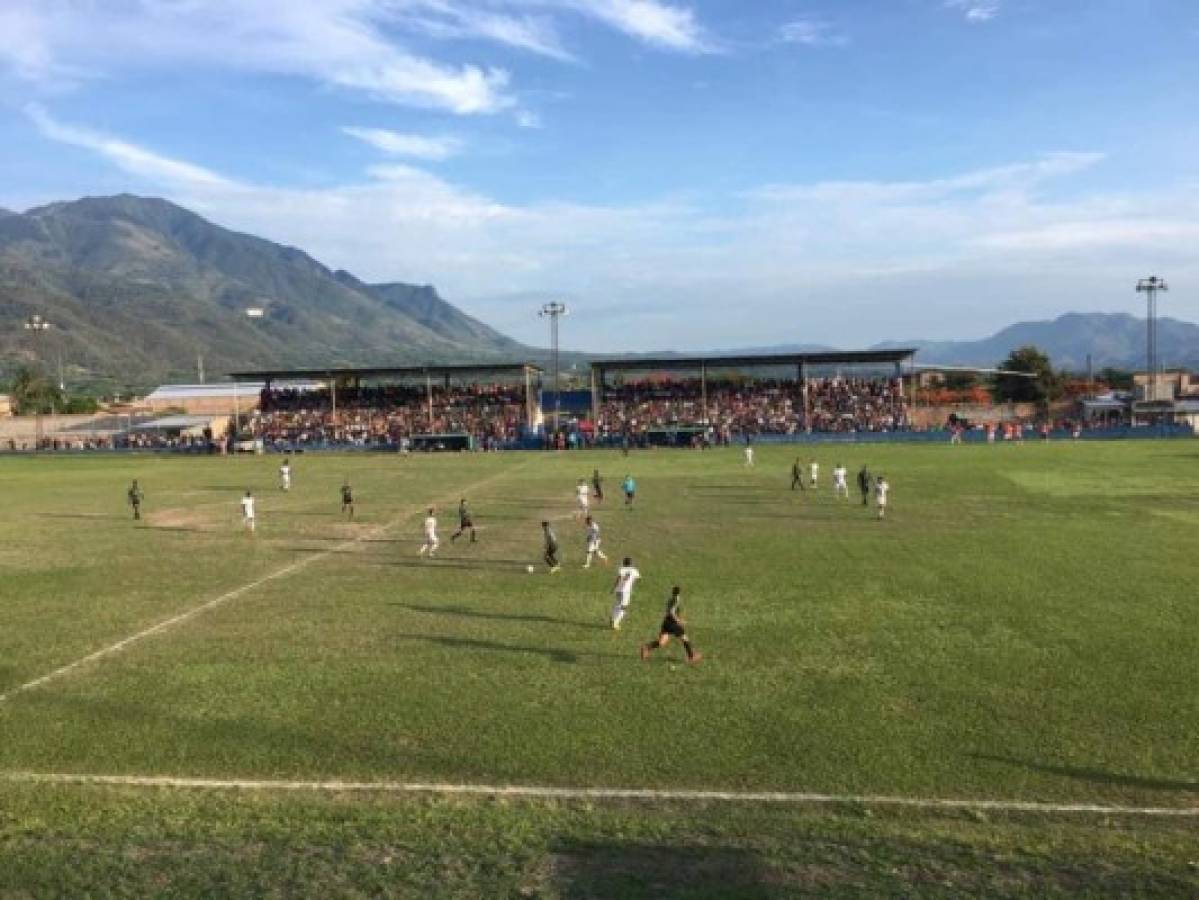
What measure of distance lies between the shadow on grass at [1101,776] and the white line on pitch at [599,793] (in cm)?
44

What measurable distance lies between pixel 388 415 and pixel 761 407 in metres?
31.3

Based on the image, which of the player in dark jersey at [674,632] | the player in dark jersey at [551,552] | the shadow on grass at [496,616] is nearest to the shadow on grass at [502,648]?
the player in dark jersey at [674,632]

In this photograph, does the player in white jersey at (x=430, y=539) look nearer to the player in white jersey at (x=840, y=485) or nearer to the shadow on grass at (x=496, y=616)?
the shadow on grass at (x=496, y=616)

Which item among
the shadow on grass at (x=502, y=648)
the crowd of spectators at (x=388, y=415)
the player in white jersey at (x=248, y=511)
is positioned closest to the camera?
the shadow on grass at (x=502, y=648)

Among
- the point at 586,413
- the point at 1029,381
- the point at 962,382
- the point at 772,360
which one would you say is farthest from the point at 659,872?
the point at 962,382

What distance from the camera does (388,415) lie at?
81.1m

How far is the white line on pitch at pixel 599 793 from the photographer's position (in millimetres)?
9938

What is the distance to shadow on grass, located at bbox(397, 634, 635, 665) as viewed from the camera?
598 inches

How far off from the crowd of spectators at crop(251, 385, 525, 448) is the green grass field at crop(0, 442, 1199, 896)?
47.3 metres

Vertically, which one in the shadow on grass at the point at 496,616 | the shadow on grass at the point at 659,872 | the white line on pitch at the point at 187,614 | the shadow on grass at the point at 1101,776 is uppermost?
the white line on pitch at the point at 187,614

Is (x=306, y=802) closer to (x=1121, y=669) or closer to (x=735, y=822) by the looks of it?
(x=735, y=822)

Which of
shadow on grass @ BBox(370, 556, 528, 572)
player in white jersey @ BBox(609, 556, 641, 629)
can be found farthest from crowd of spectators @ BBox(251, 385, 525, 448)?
player in white jersey @ BBox(609, 556, 641, 629)

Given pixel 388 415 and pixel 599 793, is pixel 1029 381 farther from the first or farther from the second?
pixel 599 793

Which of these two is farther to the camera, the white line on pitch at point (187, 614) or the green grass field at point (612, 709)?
the white line on pitch at point (187, 614)
